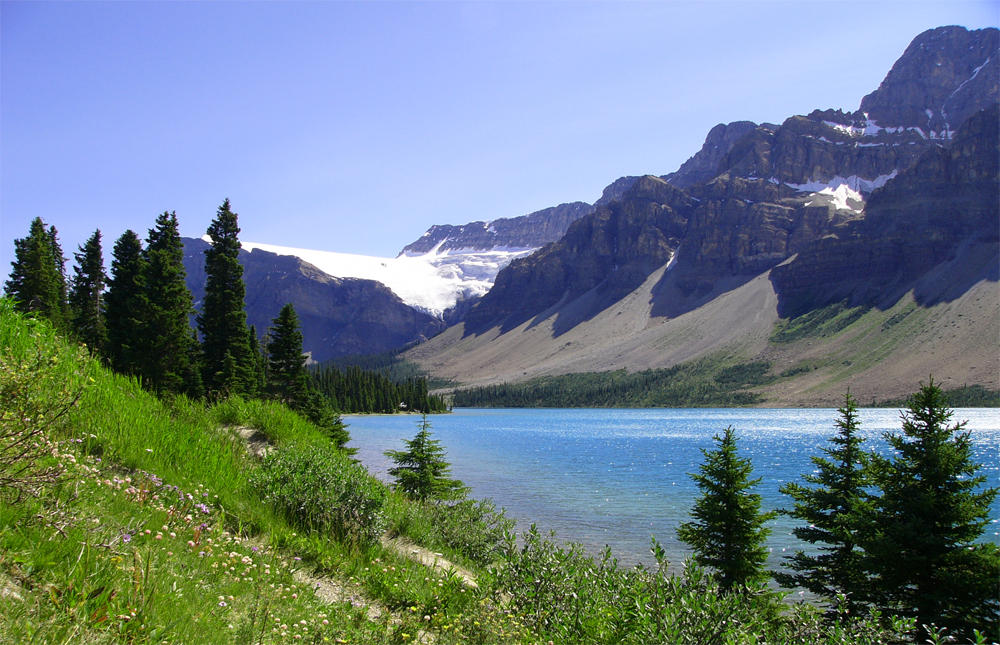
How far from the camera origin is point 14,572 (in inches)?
142

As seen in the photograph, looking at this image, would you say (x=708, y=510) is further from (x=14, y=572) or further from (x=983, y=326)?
(x=983, y=326)

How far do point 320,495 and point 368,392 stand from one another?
150m

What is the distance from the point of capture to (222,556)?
17.6ft

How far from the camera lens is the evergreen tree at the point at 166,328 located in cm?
3250

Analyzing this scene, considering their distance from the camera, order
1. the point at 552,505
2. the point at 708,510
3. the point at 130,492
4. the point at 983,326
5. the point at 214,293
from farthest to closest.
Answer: the point at 983,326, the point at 214,293, the point at 552,505, the point at 708,510, the point at 130,492

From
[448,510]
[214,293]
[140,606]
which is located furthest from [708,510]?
[214,293]

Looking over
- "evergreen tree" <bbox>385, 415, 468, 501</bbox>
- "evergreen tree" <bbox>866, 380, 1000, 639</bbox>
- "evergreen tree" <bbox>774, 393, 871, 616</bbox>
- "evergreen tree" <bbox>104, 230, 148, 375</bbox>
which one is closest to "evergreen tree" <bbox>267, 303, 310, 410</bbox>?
"evergreen tree" <bbox>104, 230, 148, 375</bbox>

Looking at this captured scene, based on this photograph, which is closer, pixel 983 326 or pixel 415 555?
pixel 415 555

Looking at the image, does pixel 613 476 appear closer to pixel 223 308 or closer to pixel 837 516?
pixel 837 516

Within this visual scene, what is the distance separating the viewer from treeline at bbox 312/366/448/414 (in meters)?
146

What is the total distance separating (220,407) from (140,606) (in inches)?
357

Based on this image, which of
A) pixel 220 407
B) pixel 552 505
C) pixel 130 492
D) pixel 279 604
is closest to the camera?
pixel 279 604

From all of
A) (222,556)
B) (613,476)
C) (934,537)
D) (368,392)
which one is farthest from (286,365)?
(368,392)

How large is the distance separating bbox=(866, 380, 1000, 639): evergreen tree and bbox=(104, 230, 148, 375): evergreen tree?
3047cm
